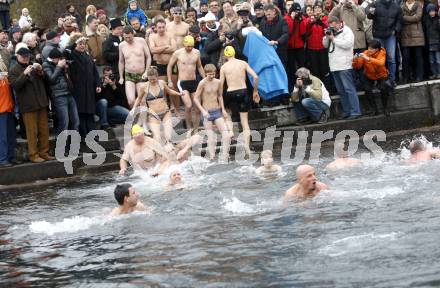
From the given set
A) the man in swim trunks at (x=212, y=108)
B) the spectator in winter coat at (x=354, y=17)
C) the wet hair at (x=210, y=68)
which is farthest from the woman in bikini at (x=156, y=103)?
the spectator in winter coat at (x=354, y=17)

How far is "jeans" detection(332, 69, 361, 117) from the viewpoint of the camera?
753 inches

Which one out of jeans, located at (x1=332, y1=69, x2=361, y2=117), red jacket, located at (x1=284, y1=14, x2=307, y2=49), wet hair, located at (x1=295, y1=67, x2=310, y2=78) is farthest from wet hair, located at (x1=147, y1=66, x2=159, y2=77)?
jeans, located at (x1=332, y1=69, x2=361, y2=117)

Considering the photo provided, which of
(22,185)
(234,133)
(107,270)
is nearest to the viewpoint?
(107,270)

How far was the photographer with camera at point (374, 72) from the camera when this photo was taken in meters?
19.1

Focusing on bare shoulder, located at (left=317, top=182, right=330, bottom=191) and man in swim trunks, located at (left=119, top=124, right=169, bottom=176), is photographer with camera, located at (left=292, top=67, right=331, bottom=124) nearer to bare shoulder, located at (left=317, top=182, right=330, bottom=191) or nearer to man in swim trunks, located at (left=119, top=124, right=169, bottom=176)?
man in swim trunks, located at (left=119, top=124, right=169, bottom=176)

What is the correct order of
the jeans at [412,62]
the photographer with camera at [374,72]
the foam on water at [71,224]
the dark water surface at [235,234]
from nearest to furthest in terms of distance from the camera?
the dark water surface at [235,234] < the foam on water at [71,224] < the photographer with camera at [374,72] < the jeans at [412,62]

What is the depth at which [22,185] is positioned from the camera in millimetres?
16984

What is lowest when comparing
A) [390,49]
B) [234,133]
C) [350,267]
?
[350,267]

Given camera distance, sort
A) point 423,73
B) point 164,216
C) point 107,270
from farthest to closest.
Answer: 1. point 423,73
2. point 164,216
3. point 107,270

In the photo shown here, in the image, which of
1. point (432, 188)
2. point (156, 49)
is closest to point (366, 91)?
point (156, 49)

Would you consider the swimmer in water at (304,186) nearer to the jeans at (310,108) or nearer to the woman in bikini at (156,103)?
the woman in bikini at (156,103)

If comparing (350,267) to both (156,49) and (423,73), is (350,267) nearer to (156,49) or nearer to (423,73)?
(156,49)

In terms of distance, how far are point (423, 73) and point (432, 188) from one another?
699 centimetres

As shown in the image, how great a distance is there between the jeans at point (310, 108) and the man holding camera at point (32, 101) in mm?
5284
